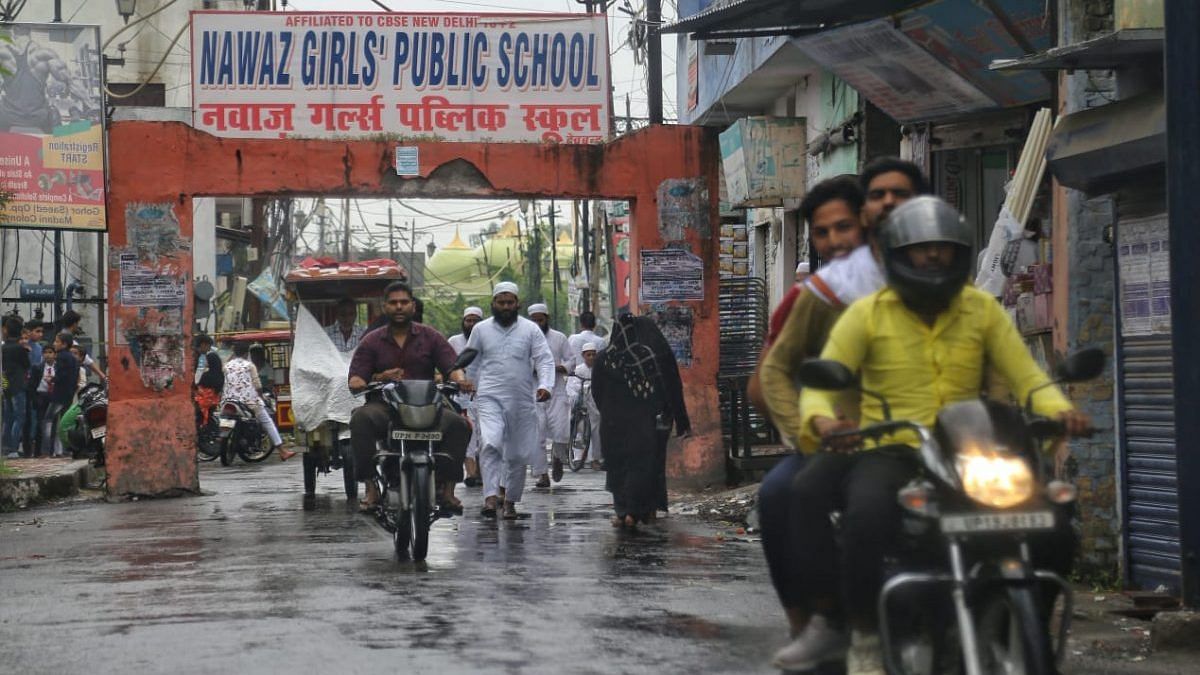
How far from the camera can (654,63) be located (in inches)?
808

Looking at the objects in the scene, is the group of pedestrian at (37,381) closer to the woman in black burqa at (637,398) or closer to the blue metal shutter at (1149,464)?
the woman in black burqa at (637,398)

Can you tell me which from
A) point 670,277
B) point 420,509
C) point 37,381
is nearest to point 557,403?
point 670,277

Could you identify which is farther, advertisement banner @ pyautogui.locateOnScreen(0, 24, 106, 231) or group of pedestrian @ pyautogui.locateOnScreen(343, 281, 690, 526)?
advertisement banner @ pyautogui.locateOnScreen(0, 24, 106, 231)

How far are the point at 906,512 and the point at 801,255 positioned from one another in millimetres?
16518

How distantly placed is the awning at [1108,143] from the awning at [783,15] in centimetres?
406

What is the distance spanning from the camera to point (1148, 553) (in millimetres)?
9312

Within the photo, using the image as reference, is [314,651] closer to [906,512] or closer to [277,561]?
[906,512]

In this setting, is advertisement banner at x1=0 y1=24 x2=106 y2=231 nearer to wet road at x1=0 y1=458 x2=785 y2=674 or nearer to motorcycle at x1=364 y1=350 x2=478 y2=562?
wet road at x1=0 y1=458 x2=785 y2=674

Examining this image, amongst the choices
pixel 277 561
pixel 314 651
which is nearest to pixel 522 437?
pixel 277 561

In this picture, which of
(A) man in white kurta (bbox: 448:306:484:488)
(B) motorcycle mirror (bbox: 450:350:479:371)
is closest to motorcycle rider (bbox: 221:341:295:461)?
(A) man in white kurta (bbox: 448:306:484:488)

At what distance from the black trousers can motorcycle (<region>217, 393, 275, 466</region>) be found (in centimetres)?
1305

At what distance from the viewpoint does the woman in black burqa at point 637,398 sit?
13.7 meters

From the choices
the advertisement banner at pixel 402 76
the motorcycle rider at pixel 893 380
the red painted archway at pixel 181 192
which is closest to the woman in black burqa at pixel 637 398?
the red painted archway at pixel 181 192

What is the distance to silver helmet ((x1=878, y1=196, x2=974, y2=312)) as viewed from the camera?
16.5 feet
